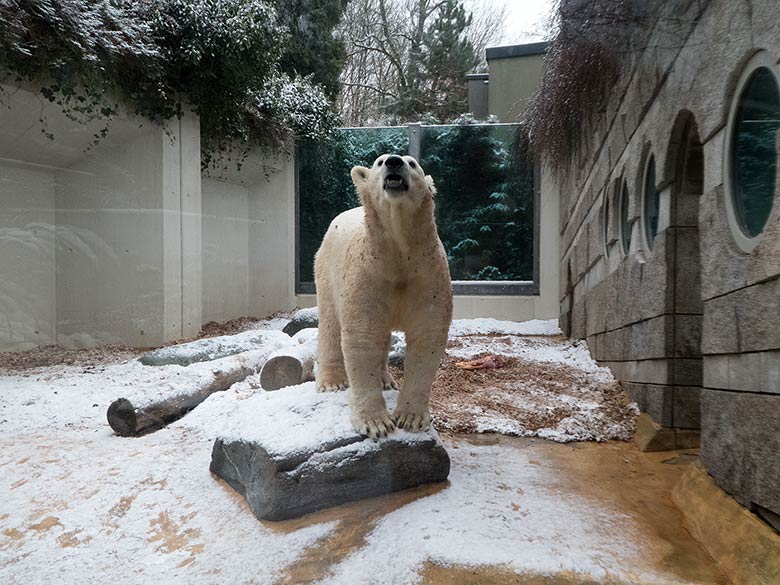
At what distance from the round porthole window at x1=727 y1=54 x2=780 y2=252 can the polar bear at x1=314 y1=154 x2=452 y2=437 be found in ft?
3.90

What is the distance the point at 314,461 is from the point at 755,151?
2.05 metres

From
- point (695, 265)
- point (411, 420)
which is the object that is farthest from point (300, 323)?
point (695, 265)

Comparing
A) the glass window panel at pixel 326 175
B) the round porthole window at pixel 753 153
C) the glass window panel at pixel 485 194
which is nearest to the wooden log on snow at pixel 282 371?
the round porthole window at pixel 753 153

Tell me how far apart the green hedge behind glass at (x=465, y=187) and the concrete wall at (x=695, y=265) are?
3225mm

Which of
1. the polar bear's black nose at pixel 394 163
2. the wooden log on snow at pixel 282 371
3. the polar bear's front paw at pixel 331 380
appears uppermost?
the polar bear's black nose at pixel 394 163

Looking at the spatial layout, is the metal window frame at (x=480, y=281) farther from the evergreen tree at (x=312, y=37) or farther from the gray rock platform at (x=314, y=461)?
the gray rock platform at (x=314, y=461)

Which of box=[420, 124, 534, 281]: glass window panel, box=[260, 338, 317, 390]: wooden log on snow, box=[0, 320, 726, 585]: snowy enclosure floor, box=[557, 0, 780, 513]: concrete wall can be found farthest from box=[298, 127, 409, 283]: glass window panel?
box=[0, 320, 726, 585]: snowy enclosure floor

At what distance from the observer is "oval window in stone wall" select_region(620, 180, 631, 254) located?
3746 mm

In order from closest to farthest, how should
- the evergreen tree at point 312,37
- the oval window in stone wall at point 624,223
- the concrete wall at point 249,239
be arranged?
the oval window in stone wall at point 624,223 < the concrete wall at point 249,239 < the evergreen tree at point 312,37

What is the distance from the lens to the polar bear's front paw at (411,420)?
2.32m

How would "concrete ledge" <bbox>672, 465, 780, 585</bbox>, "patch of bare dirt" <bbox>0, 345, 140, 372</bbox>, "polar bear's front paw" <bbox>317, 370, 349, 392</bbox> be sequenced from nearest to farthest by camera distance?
"concrete ledge" <bbox>672, 465, 780, 585</bbox> → "polar bear's front paw" <bbox>317, 370, 349, 392</bbox> → "patch of bare dirt" <bbox>0, 345, 140, 372</bbox>

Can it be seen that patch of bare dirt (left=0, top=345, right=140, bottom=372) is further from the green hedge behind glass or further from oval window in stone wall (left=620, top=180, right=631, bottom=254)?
oval window in stone wall (left=620, top=180, right=631, bottom=254)

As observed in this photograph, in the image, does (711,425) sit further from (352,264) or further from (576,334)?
(576,334)

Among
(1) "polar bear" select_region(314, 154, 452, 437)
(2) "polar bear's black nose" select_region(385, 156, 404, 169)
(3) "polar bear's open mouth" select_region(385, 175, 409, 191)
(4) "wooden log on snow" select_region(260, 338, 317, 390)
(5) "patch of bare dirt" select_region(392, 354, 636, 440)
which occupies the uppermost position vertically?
(2) "polar bear's black nose" select_region(385, 156, 404, 169)
